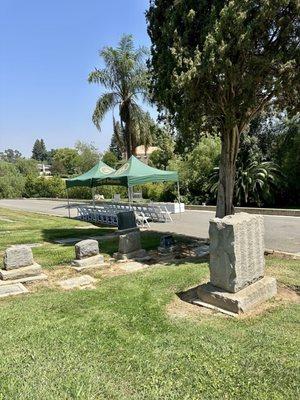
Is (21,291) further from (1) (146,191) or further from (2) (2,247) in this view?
(1) (146,191)

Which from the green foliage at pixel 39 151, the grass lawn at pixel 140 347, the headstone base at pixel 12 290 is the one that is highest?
the green foliage at pixel 39 151

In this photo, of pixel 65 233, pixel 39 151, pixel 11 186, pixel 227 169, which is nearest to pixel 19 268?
pixel 227 169

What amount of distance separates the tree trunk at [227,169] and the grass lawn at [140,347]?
12.3 feet

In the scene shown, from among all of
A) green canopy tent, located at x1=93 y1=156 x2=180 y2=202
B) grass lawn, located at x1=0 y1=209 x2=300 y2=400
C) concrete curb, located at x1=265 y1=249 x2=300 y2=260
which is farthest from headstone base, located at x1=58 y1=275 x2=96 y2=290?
green canopy tent, located at x1=93 y1=156 x2=180 y2=202

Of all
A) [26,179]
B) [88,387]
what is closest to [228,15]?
[88,387]

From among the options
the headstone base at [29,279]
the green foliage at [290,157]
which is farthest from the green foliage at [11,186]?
the headstone base at [29,279]

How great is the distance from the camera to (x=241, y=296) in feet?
18.6

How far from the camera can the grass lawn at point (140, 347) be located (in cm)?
363

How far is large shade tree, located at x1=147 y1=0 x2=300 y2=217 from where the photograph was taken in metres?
8.14


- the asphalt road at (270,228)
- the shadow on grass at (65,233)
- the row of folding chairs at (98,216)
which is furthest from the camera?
the row of folding chairs at (98,216)

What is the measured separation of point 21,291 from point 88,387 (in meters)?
3.80

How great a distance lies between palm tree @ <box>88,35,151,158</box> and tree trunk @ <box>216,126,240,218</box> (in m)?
13.3

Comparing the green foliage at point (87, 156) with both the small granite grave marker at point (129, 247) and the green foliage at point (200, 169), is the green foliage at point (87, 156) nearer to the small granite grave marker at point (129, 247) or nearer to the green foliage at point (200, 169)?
the green foliage at point (200, 169)

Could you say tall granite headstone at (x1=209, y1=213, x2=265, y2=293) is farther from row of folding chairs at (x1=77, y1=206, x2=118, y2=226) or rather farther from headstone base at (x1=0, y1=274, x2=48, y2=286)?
row of folding chairs at (x1=77, y1=206, x2=118, y2=226)
